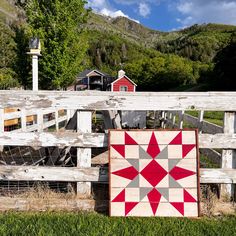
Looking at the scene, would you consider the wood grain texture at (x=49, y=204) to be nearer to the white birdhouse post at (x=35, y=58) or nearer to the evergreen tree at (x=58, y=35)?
the white birdhouse post at (x=35, y=58)

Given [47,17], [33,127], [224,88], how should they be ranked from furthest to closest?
1. [224,88]
2. [47,17]
3. [33,127]

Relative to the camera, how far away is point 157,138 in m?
4.00

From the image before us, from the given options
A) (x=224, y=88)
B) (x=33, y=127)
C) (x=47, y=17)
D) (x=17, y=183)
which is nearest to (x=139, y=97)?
(x=17, y=183)

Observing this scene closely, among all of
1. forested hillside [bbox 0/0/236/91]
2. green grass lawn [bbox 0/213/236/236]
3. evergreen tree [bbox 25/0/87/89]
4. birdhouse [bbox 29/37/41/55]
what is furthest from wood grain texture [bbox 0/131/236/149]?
forested hillside [bbox 0/0/236/91]

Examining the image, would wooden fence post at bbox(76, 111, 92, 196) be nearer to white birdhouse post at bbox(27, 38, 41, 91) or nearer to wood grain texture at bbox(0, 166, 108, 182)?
wood grain texture at bbox(0, 166, 108, 182)

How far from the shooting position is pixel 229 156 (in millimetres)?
4242

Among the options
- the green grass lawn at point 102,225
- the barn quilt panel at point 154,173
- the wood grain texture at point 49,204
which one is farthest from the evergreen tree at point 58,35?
the green grass lawn at point 102,225

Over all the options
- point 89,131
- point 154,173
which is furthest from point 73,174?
point 154,173

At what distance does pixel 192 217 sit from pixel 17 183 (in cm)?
261

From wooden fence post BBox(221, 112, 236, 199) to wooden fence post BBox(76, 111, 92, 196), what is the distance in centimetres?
165

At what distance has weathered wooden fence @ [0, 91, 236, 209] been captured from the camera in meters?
4.15

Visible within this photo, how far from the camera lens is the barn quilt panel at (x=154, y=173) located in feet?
12.6

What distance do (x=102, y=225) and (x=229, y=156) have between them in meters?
1.80

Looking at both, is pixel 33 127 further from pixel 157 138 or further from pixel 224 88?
pixel 224 88
